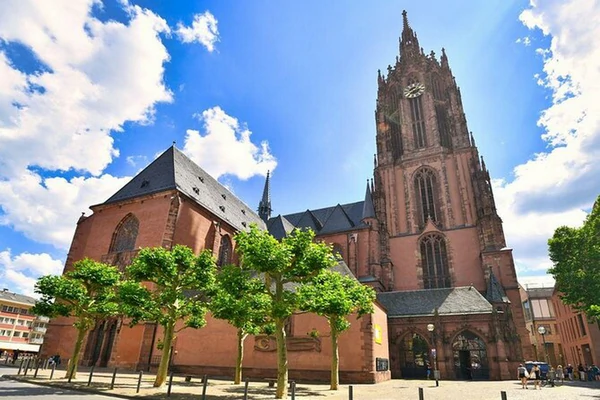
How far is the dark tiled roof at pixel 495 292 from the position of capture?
2630cm

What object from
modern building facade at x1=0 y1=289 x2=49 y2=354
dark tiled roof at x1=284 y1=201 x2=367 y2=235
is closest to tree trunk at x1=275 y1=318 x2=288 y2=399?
dark tiled roof at x1=284 y1=201 x2=367 y2=235

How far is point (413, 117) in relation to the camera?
43906mm

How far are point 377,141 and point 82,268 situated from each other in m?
35.3

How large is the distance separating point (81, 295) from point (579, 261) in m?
31.6

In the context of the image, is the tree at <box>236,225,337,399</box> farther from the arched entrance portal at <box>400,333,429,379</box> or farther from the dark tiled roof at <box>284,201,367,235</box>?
the dark tiled roof at <box>284,201,367,235</box>

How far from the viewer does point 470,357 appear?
80.3ft

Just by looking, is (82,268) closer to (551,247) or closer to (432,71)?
(551,247)

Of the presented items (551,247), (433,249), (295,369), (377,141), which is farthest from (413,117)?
(295,369)

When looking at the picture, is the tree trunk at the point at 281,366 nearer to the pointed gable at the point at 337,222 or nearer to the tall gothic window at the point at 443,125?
the pointed gable at the point at 337,222

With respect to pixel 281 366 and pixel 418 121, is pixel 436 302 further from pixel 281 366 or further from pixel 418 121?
pixel 418 121

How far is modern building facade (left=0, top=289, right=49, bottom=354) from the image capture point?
5041cm

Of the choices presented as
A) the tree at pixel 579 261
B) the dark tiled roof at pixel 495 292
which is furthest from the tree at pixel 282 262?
the tree at pixel 579 261

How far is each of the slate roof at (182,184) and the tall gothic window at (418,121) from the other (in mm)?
23037

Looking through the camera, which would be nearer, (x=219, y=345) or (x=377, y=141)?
(x=219, y=345)
